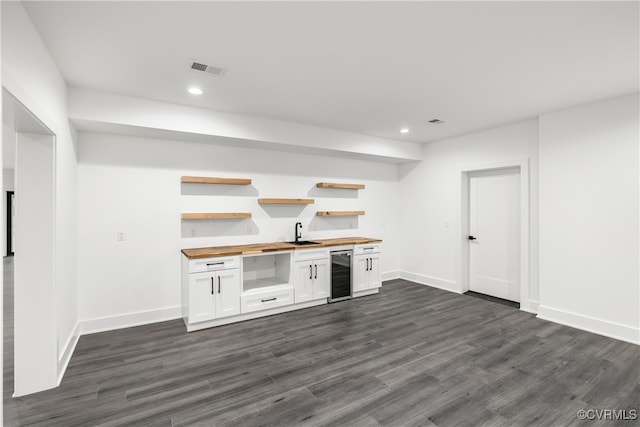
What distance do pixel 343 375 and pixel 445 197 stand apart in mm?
3740

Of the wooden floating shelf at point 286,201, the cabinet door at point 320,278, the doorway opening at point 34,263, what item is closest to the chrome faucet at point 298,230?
the wooden floating shelf at point 286,201

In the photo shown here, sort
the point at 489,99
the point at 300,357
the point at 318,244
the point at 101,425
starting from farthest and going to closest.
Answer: the point at 318,244 < the point at 489,99 < the point at 300,357 < the point at 101,425

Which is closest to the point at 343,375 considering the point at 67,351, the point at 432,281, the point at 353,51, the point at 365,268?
the point at 365,268

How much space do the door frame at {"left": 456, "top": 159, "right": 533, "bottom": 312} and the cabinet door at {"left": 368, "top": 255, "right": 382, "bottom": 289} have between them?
1.31 metres

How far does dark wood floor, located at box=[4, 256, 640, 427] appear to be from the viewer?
2322 millimetres

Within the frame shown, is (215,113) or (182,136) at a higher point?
(215,113)

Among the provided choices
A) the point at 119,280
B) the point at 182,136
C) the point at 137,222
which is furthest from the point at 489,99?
the point at 119,280

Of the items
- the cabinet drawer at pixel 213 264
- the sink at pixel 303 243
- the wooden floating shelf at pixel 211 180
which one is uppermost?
the wooden floating shelf at pixel 211 180

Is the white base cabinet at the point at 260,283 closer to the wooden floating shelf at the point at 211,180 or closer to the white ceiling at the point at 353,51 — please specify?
the wooden floating shelf at the point at 211,180

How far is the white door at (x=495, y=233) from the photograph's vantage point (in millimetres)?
4762

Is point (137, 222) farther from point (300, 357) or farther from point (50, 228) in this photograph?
point (300, 357)

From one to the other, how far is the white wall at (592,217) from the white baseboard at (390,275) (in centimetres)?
253

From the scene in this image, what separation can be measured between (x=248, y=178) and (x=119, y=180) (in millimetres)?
1594

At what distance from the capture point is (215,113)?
3986 mm
